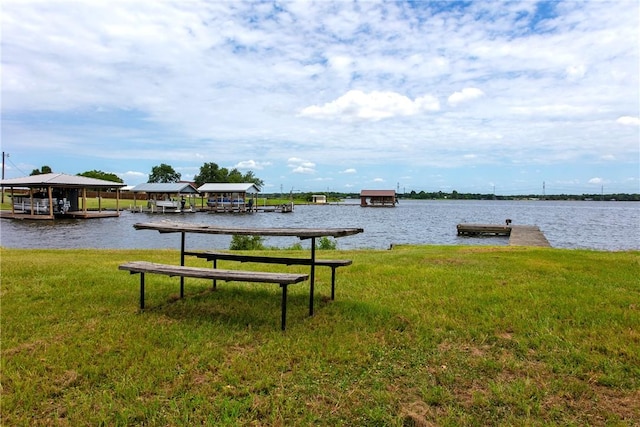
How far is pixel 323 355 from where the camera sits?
11.8 feet

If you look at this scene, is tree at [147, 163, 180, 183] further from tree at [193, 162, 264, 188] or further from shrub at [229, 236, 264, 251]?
shrub at [229, 236, 264, 251]

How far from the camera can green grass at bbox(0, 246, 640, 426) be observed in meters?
2.79

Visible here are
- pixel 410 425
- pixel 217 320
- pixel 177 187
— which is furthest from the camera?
pixel 177 187

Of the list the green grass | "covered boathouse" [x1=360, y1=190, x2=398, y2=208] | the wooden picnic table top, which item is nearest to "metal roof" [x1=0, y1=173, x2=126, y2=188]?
the green grass

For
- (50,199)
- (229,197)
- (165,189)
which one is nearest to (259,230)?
(50,199)

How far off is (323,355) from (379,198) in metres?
87.5

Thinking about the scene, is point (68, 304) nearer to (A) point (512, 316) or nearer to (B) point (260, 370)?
(B) point (260, 370)

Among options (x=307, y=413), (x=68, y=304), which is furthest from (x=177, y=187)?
(x=307, y=413)

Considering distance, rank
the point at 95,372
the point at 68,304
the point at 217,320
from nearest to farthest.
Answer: the point at 95,372 → the point at 217,320 → the point at 68,304

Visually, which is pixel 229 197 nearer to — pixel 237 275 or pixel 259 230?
pixel 259 230

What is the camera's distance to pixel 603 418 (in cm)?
271

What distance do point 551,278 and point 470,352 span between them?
12.3ft

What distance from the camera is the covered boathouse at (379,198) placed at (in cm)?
8838

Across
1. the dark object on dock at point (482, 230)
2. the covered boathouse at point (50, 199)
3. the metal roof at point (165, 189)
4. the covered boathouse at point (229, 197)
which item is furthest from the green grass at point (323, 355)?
the covered boathouse at point (229, 197)
